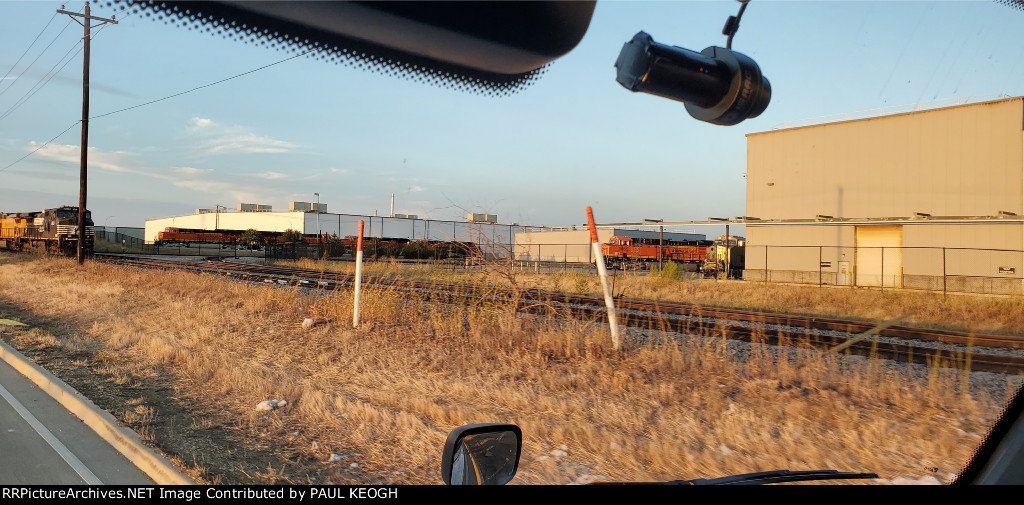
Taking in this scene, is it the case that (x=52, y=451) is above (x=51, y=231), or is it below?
below

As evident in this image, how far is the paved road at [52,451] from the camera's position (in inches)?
178

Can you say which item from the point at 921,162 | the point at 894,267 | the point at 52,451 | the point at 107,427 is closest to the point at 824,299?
the point at 894,267

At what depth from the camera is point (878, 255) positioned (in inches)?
1097

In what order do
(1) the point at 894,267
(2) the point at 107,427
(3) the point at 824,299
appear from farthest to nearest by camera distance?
1. (1) the point at 894,267
2. (3) the point at 824,299
3. (2) the point at 107,427

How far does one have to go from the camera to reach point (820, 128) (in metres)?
25.9

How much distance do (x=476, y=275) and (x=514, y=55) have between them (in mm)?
8672

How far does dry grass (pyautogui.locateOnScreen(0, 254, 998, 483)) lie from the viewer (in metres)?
4.62

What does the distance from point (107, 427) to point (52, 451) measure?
1.56 ft

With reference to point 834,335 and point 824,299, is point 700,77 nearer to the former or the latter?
point 834,335

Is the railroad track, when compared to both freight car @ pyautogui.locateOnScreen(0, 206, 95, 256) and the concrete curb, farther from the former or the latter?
freight car @ pyautogui.locateOnScreen(0, 206, 95, 256)

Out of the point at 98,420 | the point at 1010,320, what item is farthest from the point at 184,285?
the point at 1010,320

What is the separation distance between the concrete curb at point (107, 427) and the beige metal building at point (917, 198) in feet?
62.4

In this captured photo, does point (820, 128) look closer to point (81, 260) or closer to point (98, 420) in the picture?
point (98, 420)

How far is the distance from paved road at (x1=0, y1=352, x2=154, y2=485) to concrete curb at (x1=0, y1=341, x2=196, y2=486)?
55 mm
